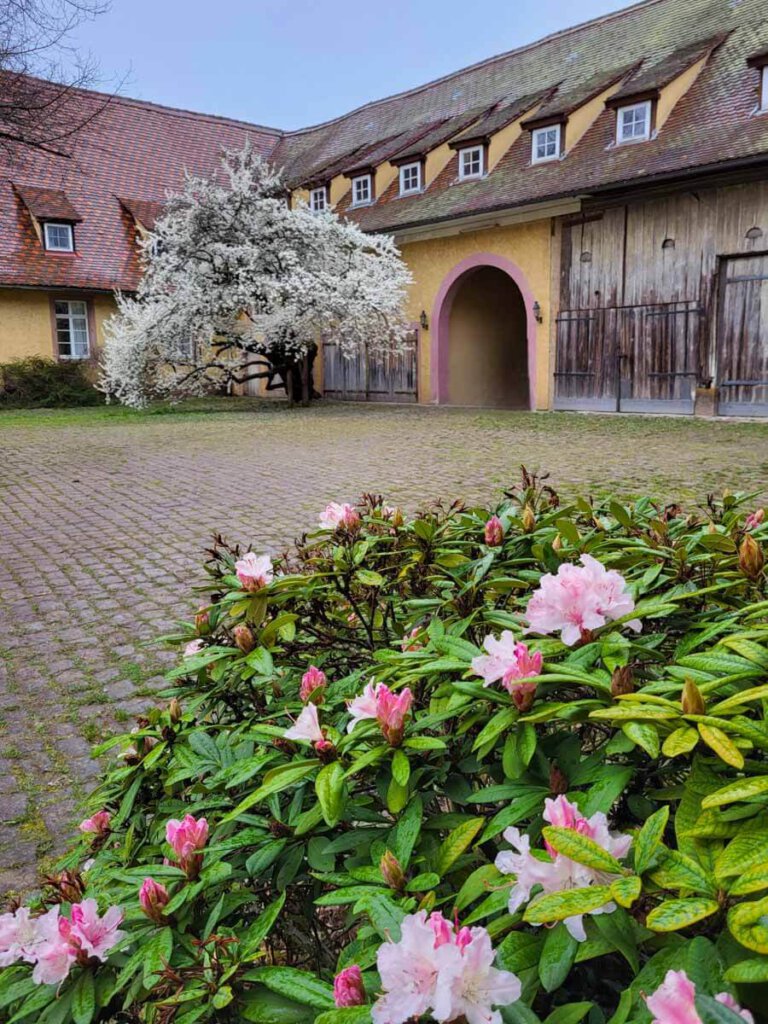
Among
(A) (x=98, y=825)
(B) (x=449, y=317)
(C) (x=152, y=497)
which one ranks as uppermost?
(B) (x=449, y=317)

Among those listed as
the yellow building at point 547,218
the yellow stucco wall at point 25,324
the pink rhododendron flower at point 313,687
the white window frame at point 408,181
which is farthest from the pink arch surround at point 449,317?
the pink rhododendron flower at point 313,687

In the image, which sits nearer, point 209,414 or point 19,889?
point 19,889

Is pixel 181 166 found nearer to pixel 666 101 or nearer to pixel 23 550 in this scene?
pixel 666 101

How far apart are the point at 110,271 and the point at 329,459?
57.2 feet

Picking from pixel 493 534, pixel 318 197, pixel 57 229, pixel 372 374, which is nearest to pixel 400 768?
pixel 493 534

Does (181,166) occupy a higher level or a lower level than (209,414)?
higher

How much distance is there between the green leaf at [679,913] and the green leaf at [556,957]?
0.29ft

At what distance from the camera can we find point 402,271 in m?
20.6

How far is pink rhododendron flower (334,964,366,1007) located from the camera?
2.60 feet

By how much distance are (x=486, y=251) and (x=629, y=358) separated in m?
4.77

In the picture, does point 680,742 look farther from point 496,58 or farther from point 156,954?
point 496,58

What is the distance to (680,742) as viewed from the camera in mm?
879

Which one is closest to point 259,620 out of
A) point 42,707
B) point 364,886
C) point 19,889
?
point 364,886

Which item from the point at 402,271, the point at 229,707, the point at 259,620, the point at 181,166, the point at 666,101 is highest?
the point at 181,166
